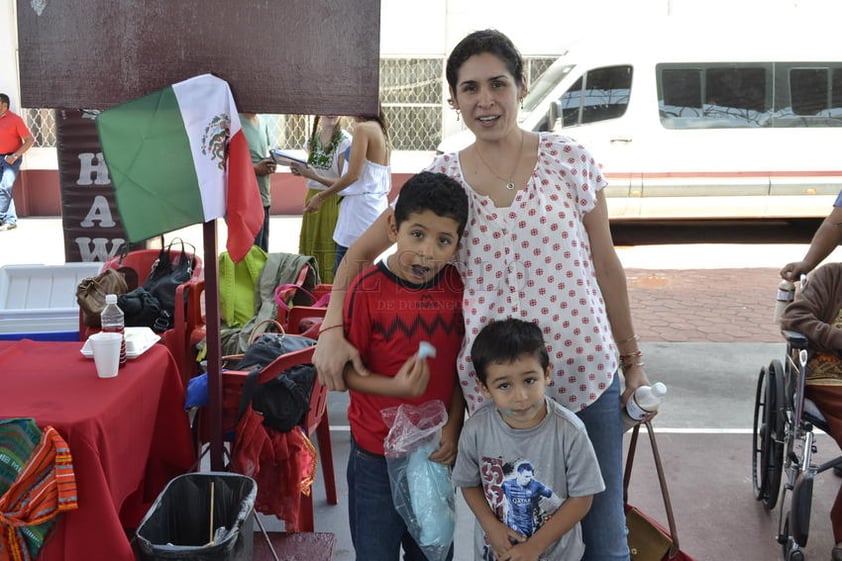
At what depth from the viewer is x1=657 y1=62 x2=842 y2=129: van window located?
9461 mm

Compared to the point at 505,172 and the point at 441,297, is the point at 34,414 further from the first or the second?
the point at 505,172

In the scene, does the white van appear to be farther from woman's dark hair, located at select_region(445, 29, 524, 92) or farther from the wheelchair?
woman's dark hair, located at select_region(445, 29, 524, 92)

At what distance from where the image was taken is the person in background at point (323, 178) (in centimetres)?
529

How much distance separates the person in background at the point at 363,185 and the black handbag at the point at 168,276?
3.59ft

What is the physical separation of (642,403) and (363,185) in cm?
319

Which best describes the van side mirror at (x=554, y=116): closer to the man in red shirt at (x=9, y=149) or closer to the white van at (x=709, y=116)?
the white van at (x=709, y=116)

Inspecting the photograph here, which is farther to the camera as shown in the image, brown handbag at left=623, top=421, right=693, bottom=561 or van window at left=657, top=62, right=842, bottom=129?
van window at left=657, top=62, right=842, bottom=129

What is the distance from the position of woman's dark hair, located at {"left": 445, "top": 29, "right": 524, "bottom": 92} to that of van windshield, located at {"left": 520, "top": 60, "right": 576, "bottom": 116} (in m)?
7.75

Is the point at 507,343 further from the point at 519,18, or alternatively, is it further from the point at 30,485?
the point at 519,18

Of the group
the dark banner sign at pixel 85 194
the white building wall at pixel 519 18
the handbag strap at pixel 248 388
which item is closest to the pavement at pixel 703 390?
the handbag strap at pixel 248 388

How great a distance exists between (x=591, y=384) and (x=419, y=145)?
999cm

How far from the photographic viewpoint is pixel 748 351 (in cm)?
566

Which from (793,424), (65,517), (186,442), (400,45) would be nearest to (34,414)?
(65,517)

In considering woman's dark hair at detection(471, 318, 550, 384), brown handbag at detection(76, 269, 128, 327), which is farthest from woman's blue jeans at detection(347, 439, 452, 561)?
brown handbag at detection(76, 269, 128, 327)
